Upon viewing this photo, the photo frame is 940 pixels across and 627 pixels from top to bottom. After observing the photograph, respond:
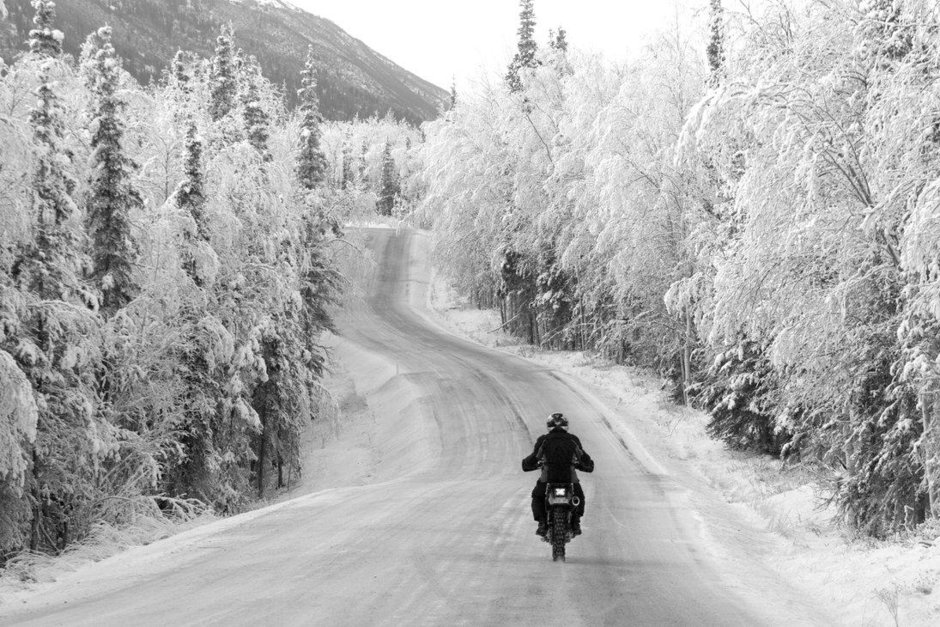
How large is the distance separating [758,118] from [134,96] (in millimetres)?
15904

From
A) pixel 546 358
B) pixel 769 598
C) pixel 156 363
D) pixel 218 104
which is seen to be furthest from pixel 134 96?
pixel 546 358

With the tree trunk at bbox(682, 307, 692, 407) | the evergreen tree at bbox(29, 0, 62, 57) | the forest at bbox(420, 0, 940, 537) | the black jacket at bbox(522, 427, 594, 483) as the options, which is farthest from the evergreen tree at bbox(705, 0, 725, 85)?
the evergreen tree at bbox(29, 0, 62, 57)

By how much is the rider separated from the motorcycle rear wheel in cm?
19

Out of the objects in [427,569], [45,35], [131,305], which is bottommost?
[427,569]

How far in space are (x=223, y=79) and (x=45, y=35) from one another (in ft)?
57.7

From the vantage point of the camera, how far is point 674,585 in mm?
8055

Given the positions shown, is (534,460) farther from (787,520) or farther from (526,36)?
(526,36)

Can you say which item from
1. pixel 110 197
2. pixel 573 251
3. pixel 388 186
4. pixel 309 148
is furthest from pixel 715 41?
pixel 388 186

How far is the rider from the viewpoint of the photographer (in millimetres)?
9188

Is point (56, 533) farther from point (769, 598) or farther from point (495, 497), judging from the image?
point (769, 598)

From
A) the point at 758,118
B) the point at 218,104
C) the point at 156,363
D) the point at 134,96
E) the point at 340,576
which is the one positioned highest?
the point at 218,104

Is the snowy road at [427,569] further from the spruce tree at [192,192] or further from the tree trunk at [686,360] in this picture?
the tree trunk at [686,360]

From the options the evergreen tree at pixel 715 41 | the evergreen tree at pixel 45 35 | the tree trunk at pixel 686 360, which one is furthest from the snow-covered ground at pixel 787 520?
the evergreen tree at pixel 45 35

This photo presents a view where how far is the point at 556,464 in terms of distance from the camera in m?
9.20
